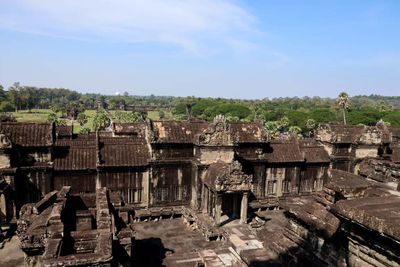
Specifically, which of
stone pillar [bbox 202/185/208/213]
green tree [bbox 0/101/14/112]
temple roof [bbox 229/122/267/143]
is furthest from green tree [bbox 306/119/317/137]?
green tree [bbox 0/101/14/112]

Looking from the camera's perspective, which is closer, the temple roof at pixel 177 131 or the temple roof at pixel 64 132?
the temple roof at pixel 177 131

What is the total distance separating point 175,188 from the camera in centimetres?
2886

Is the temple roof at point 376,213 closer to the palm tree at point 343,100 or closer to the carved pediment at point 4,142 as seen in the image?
the carved pediment at point 4,142

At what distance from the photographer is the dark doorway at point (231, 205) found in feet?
91.2

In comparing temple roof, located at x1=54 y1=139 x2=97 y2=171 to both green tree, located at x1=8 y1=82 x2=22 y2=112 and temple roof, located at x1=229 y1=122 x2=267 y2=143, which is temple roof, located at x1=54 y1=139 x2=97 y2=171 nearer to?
temple roof, located at x1=229 y1=122 x2=267 y2=143

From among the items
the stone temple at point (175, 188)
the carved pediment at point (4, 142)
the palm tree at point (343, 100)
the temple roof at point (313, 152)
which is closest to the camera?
the stone temple at point (175, 188)

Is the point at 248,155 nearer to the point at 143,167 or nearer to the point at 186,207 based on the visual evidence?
the point at 186,207

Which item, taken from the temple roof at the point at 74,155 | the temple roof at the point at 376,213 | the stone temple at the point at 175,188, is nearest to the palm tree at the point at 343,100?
the stone temple at the point at 175,188

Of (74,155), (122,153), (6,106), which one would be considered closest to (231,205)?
(122,153)

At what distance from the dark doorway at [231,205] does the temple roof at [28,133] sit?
14.5 m

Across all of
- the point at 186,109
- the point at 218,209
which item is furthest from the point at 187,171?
the point at 186,109

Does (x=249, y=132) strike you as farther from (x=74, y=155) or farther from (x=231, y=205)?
(x=74, y=155)

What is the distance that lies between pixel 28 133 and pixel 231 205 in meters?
17.1

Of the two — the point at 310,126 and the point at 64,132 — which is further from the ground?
the point at 64,132
